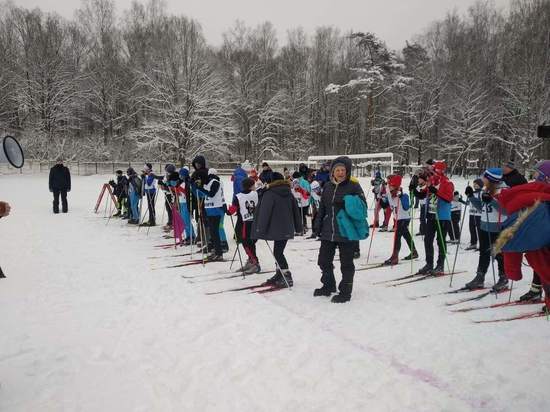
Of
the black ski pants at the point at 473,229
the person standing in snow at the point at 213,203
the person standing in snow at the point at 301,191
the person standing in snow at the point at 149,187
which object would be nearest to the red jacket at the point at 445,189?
the black ski pants at the point at 473,229

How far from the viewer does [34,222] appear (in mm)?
12289

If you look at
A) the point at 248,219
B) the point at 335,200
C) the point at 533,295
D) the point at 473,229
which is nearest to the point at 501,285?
the point at 533,295

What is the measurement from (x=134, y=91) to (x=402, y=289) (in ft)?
121

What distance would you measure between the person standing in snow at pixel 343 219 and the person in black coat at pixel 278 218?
2.04 ft

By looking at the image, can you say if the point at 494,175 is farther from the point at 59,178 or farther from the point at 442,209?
the point at 59,178

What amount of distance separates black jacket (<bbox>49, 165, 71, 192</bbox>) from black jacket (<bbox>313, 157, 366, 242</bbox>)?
1167cm

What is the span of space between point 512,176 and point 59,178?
14200 millimetres

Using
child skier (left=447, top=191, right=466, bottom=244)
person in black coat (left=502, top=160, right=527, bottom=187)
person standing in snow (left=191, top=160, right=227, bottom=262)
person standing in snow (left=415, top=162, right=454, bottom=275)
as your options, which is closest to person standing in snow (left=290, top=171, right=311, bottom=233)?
person standing in snow (left=191, top=160, right=227, bottom=262)

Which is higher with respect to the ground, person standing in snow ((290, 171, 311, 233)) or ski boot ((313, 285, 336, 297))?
person standing in snow ((290, 171, 311, 233))

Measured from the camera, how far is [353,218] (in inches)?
204

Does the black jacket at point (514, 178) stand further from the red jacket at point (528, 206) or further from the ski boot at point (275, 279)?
the ski boot at point (275, 279)

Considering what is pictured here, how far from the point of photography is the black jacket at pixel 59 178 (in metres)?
13.8

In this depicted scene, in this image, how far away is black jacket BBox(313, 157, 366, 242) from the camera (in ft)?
17.3

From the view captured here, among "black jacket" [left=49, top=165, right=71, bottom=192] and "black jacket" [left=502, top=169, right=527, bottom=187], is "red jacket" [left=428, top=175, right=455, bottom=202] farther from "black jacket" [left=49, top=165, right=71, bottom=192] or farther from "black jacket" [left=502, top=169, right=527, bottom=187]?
"black jacket" [left=49, top=165, right=71, bottom=192]
